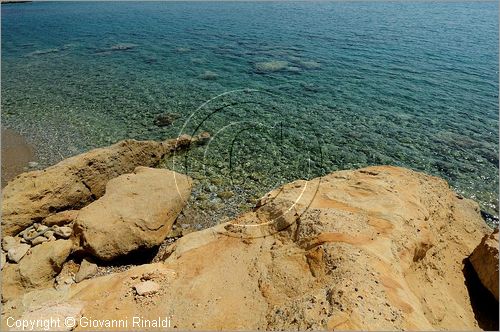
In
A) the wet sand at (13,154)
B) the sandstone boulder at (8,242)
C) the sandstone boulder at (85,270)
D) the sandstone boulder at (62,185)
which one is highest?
the sandstone boulder at (62,185)

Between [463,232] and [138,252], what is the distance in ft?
38.2

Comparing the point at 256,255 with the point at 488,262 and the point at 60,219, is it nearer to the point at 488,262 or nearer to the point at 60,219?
the point at 488,262

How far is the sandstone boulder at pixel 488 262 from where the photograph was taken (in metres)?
8.67

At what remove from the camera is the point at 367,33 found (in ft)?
149

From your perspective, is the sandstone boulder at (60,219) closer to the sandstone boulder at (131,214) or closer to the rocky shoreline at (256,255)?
the rocky shoreline at (256,255)

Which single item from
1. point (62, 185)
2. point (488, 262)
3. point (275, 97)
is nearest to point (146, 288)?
point (62, 185)

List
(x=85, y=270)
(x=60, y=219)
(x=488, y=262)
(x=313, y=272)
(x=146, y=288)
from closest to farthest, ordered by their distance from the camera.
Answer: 1. (x=313, y=272)
2. (x=146, y=288)
3. (x=488, y=262)
4. (x=85, y=270)
5. (x=60, y=219)

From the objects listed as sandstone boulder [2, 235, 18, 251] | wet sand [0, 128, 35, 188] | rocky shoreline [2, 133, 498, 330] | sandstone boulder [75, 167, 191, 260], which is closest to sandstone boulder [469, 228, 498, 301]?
rocky shoreline [2, 133, 498, 330]

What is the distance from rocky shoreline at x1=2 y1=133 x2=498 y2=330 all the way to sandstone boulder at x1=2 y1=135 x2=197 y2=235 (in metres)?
0.05

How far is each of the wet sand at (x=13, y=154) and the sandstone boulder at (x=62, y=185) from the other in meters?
4.43

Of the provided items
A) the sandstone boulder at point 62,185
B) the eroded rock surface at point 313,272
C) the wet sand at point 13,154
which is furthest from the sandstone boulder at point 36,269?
the wet sand at point 13,154

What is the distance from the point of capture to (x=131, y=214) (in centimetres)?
1211

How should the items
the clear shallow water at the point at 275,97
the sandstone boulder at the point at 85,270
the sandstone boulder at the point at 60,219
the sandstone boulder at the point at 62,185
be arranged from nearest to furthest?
1. the sandstone boulder at the point at 85,270
2. the sandstone boulder at the point at 62,185
3. the sandstone boulder at the point at 60,219
4. the clear shallow water at the point at 275,97

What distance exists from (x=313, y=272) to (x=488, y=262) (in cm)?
526
